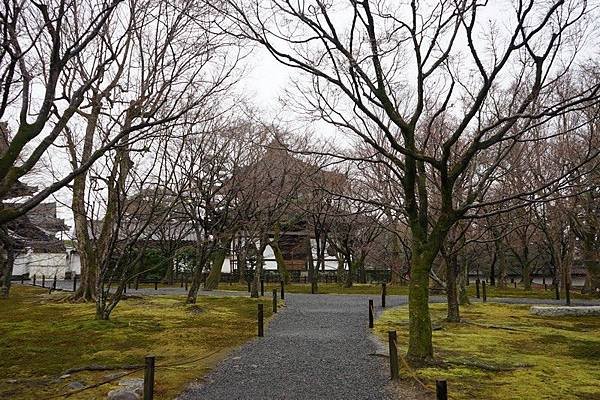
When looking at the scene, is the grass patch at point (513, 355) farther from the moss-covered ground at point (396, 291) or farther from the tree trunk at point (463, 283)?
the moss-covered ground at point (396, 291)

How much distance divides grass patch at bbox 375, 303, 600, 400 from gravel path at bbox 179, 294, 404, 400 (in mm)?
727

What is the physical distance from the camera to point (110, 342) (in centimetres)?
1028

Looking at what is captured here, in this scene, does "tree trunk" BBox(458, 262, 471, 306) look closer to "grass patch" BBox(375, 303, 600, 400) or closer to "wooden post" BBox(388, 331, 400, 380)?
"grass patch" BBox(375, 303, 600, 400)

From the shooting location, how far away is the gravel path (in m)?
6.65

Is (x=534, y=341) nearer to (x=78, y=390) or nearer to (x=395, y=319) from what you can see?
(x=395, y=319)

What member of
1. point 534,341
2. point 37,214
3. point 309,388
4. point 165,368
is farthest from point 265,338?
point 37,214

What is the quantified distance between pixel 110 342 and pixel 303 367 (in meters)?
4.58

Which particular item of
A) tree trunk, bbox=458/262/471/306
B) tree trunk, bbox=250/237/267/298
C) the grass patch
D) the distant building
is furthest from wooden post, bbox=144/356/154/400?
the distant building

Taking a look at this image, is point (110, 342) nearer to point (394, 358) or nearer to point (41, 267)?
point (394, 358)

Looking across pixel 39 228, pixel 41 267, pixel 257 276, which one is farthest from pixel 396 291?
pixel 41 267

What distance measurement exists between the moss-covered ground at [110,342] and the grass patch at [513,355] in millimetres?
3669

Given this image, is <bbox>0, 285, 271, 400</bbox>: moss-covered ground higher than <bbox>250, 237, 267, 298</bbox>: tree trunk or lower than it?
lower

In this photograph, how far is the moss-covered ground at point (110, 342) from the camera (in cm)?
714

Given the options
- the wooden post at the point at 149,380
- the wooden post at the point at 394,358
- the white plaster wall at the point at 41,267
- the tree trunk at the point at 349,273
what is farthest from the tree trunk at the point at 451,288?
the white plaster wall at the point at 41,267
